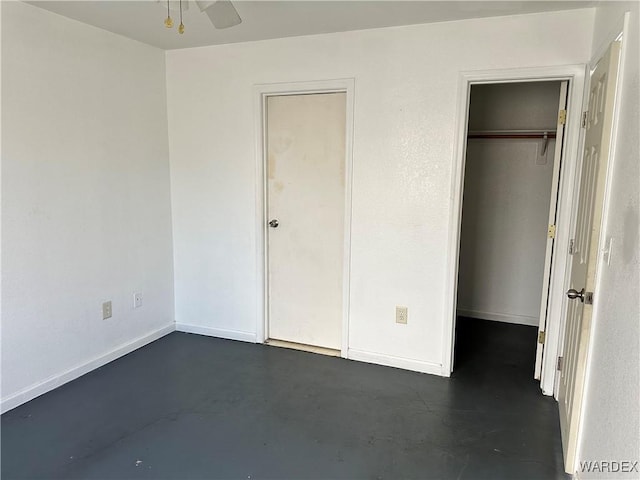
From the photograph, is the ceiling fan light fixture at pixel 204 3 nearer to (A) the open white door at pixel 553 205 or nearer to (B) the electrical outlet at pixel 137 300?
(A) the open white door at pixel 553 205

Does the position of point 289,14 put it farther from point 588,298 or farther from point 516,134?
point 516,134

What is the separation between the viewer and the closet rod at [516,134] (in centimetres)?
377

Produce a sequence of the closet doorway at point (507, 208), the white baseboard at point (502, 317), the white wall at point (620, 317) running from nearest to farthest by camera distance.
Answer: the white wall at point (620, 317)
the closet doorway at point (507, 208)
the white baseboard at point (502, 317)

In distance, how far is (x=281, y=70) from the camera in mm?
3184

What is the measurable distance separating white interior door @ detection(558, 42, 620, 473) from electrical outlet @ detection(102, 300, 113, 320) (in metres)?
2.93

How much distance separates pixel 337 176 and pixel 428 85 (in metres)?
0.88

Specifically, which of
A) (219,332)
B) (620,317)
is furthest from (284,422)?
(620,317)

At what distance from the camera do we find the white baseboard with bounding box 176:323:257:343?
363 centimetres

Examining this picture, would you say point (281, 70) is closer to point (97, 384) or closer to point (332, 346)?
point (332, 346)

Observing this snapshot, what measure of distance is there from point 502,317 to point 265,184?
2.58 meters

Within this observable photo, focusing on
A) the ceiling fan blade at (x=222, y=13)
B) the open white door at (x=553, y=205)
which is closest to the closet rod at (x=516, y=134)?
the open white door at (x=553, y=205)

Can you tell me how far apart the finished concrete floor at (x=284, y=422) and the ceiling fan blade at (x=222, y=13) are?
6.97ft

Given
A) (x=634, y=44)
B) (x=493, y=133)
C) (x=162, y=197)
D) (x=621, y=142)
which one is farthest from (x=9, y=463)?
(x=493, y=133)

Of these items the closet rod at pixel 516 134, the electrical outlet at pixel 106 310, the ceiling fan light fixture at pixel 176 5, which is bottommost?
the electrical outlet at pixel 106 310
